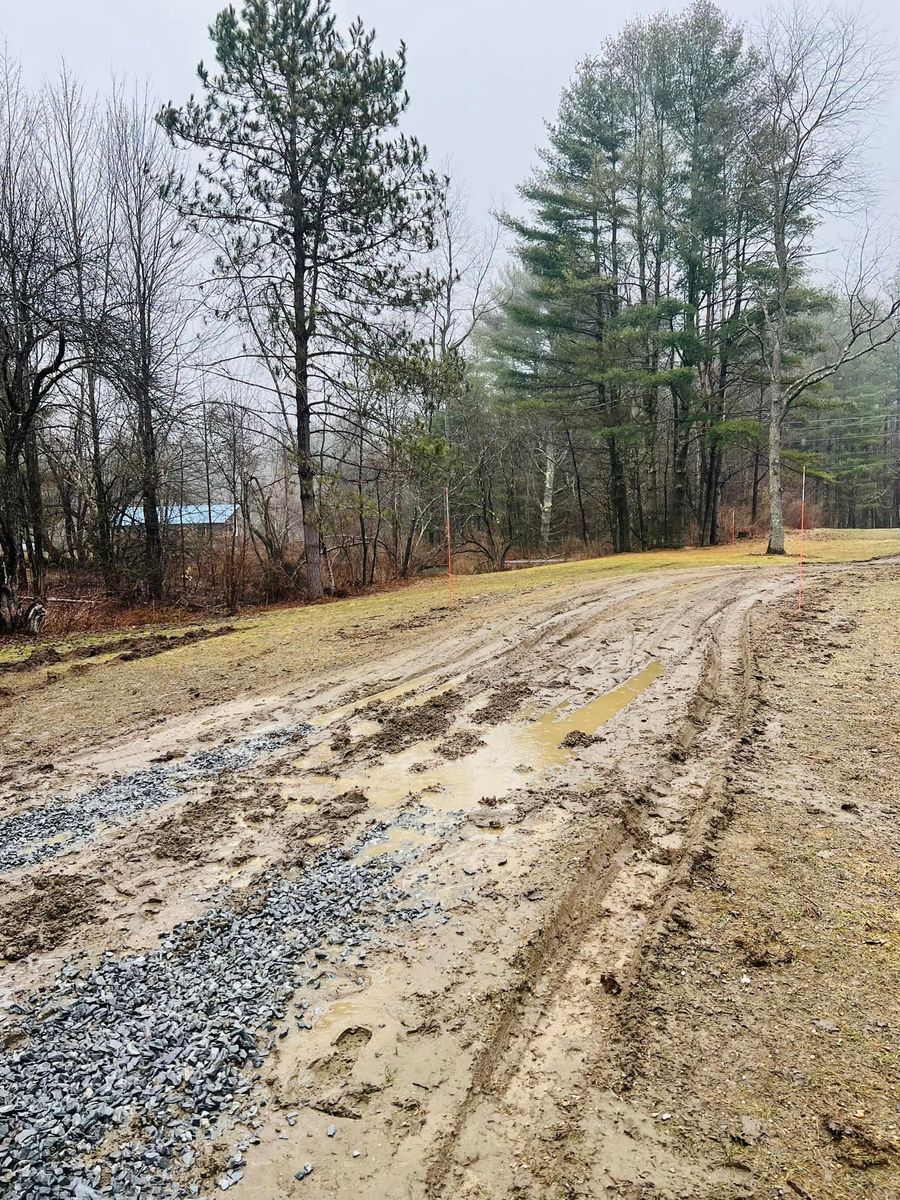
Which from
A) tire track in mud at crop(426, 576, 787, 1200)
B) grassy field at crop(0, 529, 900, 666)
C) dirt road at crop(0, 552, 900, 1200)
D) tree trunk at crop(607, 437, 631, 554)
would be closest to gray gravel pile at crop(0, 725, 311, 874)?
dirt road at crop(0, 552, 900, 1200)

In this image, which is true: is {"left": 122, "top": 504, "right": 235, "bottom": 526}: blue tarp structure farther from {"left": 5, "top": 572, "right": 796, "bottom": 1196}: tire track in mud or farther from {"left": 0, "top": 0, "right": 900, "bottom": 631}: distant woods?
{"left": 5, "top": 572, "right": 796, "bottom": 1196}: tire track in mud

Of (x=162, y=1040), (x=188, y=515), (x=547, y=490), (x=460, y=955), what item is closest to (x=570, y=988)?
(x=460, y=955)

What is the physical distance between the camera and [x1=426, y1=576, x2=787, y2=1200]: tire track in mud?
1.74 meters

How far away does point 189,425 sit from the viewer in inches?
453

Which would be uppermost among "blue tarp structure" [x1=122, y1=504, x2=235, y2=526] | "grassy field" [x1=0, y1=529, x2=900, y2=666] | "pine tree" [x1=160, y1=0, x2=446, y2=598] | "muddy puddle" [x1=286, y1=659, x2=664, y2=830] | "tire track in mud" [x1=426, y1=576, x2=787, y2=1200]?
"pine tree" [x1=160, y1=0, x2=446, y2=598]

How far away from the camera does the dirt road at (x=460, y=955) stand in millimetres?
1694

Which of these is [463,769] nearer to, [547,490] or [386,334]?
[386,334]

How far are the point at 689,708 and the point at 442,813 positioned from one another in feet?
7.57

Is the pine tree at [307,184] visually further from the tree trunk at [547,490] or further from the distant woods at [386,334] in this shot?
the tree trunk at [547,490]

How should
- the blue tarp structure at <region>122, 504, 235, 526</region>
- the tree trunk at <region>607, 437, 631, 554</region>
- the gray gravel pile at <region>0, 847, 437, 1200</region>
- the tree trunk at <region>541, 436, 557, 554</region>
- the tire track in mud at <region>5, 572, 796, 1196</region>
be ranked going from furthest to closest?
1. the tree trunk at <region>541, 436, 557, 554</region>
2. the tree trunk at <region>607, 437, 631, 554</region>
3. the blue tarp structure at <region>122, 504, 235, 526</region>
4. the tire track in mud at <region>5, 572, 796, 1196</region>
5. the gray gravel pile at <region>0, 847, 437, 1200</region>

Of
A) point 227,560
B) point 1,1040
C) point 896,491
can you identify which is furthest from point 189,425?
point 896,491

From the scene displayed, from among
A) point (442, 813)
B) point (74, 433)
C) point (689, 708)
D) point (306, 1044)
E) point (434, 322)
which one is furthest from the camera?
point (434, 322)

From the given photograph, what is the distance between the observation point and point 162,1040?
6.70 feet

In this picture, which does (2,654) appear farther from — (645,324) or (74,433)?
(645,324)
